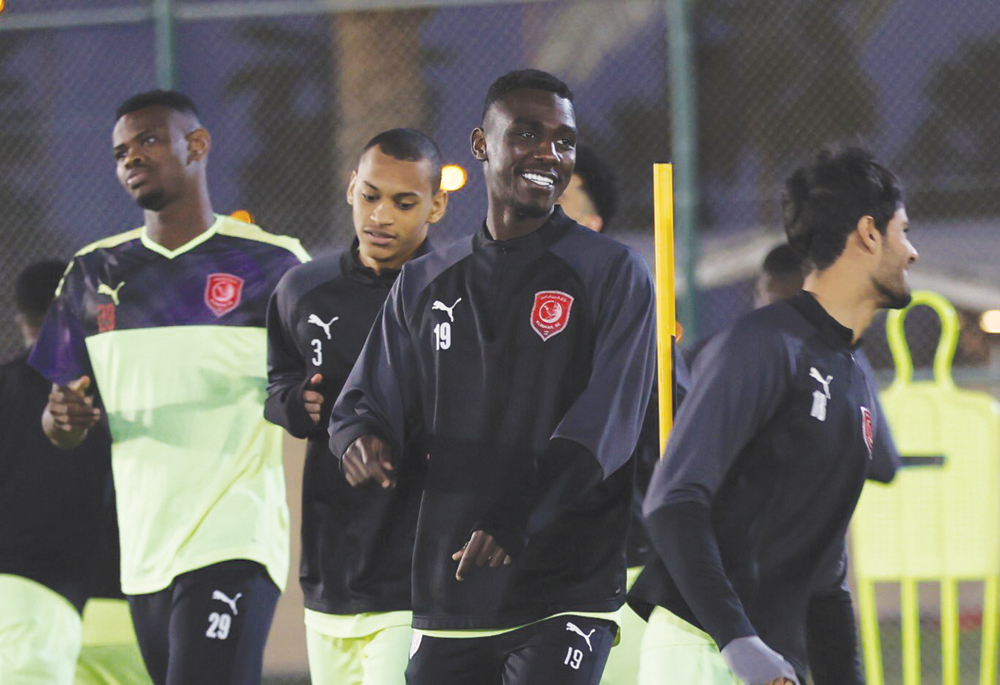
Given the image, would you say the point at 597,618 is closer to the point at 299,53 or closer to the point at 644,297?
the point at 644,297

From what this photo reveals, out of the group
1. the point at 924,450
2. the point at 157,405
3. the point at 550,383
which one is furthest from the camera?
the point at 924,450

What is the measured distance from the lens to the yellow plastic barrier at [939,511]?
7520 mm

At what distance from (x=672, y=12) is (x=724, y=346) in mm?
4433

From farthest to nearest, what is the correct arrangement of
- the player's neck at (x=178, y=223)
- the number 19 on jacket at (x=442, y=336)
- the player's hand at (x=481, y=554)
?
the player's neck at (x=178, y=223) < the number 19 on jacket at (x=442, y=336) < the player's hand at (x=481, y=554)

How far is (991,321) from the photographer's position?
27.1ft

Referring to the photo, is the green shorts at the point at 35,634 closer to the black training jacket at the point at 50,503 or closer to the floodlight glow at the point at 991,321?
the black training jacket at the point at 50,503

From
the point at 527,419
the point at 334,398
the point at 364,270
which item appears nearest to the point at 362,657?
the point at 334,398

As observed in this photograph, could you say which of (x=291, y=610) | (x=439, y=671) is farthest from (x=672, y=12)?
(x=439, y=671)

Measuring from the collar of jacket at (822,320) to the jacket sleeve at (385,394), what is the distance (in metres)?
0.95

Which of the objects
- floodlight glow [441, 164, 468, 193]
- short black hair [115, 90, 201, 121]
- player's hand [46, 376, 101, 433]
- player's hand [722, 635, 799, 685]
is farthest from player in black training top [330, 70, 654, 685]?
→ floodlight glow [441, 164, 468, 193]

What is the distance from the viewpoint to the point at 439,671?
369 centimetres

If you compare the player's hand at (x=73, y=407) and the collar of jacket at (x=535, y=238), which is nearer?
the collar of jacket at (x=535, y=238)

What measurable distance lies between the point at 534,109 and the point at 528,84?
8 cm

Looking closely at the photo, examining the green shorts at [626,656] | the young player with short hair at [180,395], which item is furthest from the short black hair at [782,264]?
the young player with short hair at [180,395]
